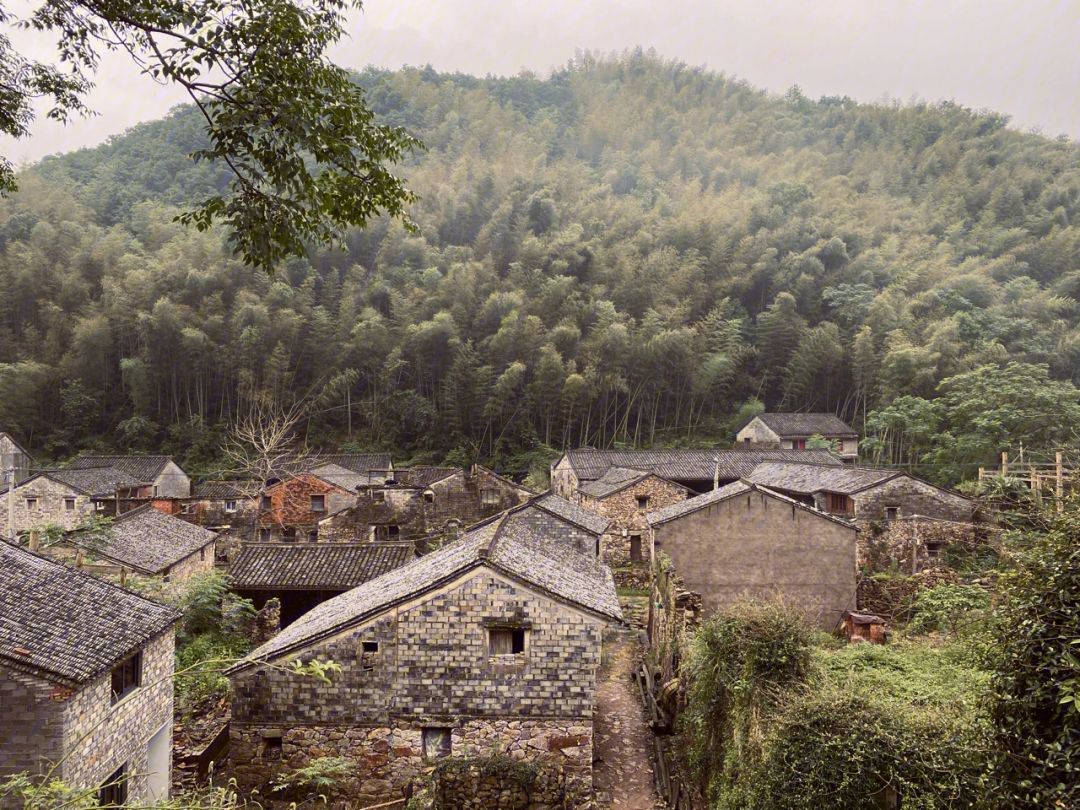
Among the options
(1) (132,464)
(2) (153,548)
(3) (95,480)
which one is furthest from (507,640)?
(1) (132,464)

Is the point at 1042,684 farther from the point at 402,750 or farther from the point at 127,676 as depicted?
the point at 127,676

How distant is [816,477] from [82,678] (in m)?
20.5

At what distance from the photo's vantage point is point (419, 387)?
40.0m

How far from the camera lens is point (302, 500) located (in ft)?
87.7

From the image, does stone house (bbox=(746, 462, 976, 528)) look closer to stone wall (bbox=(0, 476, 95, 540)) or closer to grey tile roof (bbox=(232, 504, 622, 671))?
grey tile roof (bbox=(232, 504, 622, 671))

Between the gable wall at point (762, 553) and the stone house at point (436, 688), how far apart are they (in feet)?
21.5

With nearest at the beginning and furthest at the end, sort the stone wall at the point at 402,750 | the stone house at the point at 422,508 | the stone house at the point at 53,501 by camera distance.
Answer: the stone wall at the point at 402,750 → the stone house at the point at 422,508 → the stone house at the point at 53,501

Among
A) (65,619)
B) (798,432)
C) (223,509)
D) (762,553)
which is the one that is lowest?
(223,509)

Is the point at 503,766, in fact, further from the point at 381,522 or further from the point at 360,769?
the point at 381,522

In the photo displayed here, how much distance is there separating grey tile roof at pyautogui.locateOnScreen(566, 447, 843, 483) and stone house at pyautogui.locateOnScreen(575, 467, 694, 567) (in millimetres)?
3603

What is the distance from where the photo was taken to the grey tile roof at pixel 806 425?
35.8 metres

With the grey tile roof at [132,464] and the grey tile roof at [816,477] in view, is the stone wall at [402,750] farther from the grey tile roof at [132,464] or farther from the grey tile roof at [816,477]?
the grey tile roof at [132,464]

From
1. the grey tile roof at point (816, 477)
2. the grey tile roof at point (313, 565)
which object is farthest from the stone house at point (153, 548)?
the grey tile roof at point (816, 477)

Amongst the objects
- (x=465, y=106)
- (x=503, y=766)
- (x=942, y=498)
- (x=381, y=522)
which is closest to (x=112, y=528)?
(x=381, y=522)
